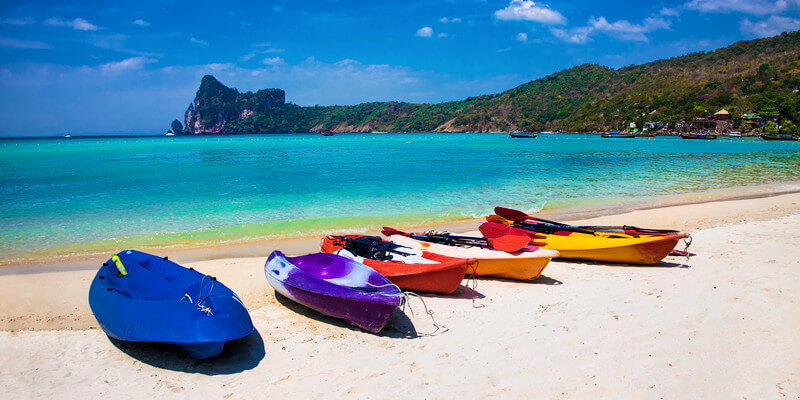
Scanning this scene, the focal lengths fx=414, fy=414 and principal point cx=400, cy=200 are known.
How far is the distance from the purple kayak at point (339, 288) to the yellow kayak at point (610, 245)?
13.0ft

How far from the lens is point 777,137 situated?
68375 millimetres

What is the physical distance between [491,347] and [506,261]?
248 centimetres

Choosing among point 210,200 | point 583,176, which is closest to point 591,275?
point 210,200

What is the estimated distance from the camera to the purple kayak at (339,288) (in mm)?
5234

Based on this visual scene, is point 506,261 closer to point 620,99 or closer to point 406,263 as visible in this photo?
point 406,263

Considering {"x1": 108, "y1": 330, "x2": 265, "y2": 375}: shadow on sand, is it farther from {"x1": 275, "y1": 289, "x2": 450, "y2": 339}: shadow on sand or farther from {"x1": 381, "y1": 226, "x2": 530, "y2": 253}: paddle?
{"x1": 381, "y1": 226, "x2": 530, "y2": 253}: paddle

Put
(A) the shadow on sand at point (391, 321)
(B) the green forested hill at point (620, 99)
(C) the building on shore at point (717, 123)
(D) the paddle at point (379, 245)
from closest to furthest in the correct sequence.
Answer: (A) the shadow on sand at point (391, 321), (D) the paddle at point (379, 245), (C) the building on shore at point (717, 123), (B) the green forested hill at point (620, 99)

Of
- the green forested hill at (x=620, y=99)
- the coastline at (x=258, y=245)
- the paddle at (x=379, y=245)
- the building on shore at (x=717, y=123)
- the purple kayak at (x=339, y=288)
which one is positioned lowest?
the coastline at (x=258, y=245)

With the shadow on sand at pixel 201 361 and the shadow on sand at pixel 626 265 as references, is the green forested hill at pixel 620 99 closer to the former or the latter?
the shadow on sand at pixel 626 265

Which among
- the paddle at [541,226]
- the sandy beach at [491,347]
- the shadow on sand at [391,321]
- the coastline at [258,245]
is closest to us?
the sandy beach at [491,347]

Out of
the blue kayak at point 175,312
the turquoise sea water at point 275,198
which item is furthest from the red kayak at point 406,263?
the turquoise sea water at point 275,198

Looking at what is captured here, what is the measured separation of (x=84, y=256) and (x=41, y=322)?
14.3 ft

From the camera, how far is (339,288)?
5.51m

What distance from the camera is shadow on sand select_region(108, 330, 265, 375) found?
460 centimetres
